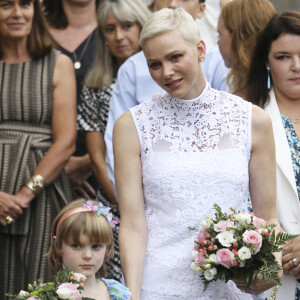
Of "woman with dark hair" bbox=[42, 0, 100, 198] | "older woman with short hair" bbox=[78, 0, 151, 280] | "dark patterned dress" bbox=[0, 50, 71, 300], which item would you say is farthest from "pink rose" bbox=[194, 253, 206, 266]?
"woman with dark hair" bbox=[42, 0, 100, 198]

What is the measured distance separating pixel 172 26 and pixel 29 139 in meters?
2.22

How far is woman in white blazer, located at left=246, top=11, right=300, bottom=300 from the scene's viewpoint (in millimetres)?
5266

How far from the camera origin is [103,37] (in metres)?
6.96

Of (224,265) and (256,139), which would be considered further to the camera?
(256,139)

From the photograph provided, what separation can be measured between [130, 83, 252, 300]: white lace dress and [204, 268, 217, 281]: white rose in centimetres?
24

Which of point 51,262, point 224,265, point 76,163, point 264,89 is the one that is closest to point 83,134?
point 76,163

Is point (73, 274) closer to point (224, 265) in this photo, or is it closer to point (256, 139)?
point (224, 265)

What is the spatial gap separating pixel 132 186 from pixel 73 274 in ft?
2.32

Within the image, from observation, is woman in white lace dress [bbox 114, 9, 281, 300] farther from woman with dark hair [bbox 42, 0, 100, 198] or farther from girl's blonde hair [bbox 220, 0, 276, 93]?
woman with dark hair [bbox 42, 0, 100, 198]

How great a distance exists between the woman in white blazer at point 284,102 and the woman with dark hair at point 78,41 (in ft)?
6.25

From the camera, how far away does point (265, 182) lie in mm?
4641

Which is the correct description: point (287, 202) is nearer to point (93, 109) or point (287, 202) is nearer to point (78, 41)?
point (93, 109)

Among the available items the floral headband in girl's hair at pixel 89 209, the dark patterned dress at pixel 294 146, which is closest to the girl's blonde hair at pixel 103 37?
the dark patterned dress at pixel 294 146

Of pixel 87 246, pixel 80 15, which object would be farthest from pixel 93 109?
pixel 87 246
